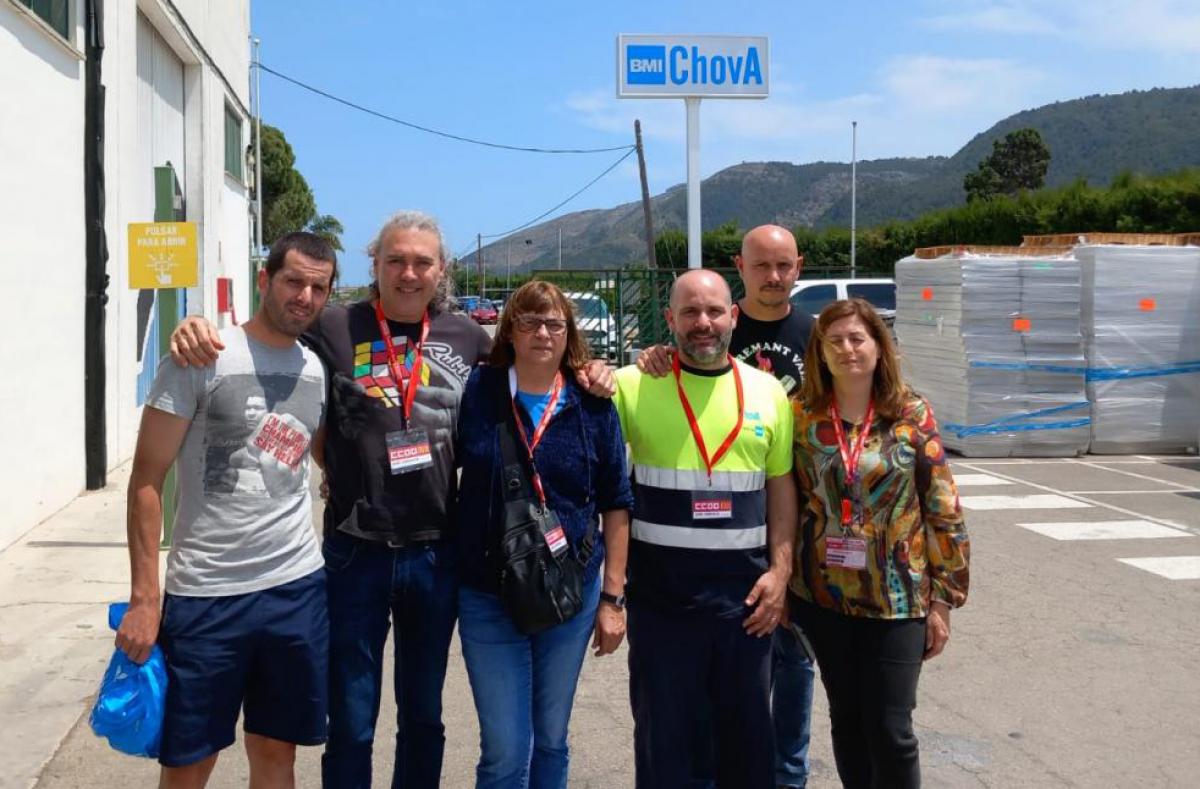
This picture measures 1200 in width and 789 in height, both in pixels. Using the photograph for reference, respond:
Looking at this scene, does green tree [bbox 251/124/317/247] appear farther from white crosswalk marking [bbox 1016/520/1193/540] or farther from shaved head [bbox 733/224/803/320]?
shaved head [bbox 733/224/803/320]

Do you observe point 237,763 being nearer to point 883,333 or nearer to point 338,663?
point 338,663

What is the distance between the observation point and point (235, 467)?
2871mm

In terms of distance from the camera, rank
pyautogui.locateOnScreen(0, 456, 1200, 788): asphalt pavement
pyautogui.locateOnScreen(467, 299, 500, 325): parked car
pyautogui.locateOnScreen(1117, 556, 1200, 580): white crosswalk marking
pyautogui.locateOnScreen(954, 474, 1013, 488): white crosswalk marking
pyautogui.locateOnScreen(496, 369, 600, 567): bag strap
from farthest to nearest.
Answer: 1. pyautogui.locateOnScreen(467, 299, 500, 325): parked car
2. pyautogui.locateOnScreen(954, 474, 1013, 488): white crosswalk marking
3. pyautogui.locateOnScreen(1117, 556, 1200, 580): white crosswalk marking
4. pyautogui.locateOnScreen(0, 456, 1200, 788): asphalt pavement
5. pyautogui.locateOnScreen(496, 369, 600, 567): bag strap

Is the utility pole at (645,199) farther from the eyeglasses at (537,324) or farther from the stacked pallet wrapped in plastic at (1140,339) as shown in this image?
the eyeglasses at (537,324)

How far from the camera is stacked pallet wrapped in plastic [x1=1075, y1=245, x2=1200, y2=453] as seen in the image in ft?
41.1

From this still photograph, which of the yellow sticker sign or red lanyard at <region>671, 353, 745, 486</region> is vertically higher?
the yellow sticker sign

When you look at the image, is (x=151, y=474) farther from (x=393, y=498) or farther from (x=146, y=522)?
(x=393, y=498)

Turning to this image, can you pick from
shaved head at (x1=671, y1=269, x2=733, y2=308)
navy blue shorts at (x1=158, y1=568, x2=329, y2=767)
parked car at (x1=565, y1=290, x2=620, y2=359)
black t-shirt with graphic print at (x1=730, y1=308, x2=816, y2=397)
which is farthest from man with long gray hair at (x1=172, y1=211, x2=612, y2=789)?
parked car at (x1=565, y1=290, x2=620, y2=359)

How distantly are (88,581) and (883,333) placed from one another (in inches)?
223

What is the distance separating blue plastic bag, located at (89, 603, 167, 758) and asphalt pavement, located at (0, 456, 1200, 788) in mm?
1340

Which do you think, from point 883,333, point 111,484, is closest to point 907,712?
point 883,333

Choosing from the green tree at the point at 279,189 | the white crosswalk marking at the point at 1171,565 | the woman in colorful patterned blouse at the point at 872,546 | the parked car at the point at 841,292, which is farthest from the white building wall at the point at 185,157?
the green tree at the point at 279,189

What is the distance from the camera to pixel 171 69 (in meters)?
16.2

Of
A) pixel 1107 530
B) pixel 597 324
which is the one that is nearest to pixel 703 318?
pixel 1107 530
